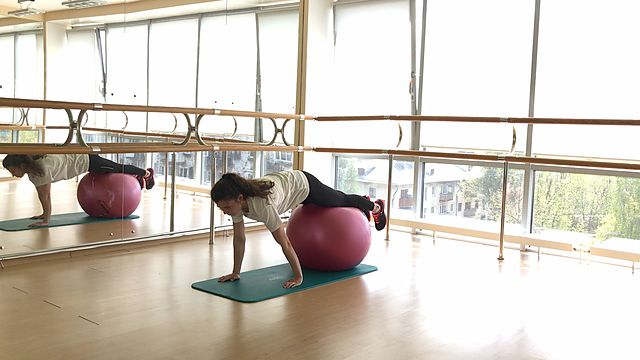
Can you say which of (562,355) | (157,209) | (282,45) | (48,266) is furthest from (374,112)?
(562,355)

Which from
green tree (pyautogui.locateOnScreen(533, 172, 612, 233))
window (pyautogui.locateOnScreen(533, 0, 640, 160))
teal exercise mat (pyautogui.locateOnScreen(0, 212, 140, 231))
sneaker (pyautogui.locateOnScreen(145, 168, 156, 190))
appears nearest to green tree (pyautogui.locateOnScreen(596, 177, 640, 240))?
green tree (pyautogui.locateOnScreen(533, 172, 612, 233))

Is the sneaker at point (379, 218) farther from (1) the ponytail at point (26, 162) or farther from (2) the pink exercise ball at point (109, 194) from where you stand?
(1) the ponytail at point (26, 162)

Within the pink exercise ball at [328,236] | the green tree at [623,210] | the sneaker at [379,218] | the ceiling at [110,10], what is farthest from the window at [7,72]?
the green tree at [623,210]

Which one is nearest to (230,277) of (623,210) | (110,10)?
(110,10)

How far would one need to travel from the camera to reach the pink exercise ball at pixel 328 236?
12.5 feet

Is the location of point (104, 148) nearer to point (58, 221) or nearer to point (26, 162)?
point (26, 162)

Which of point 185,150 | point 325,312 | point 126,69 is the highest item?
point 126,69

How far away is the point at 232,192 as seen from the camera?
130 inches

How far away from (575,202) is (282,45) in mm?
2762

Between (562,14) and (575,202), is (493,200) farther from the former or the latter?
(562,14)

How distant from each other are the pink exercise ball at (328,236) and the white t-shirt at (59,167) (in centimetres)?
144

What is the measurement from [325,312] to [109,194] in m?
2.04

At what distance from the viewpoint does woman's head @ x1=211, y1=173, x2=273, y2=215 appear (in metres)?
3.29

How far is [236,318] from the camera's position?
3031 millimetres
